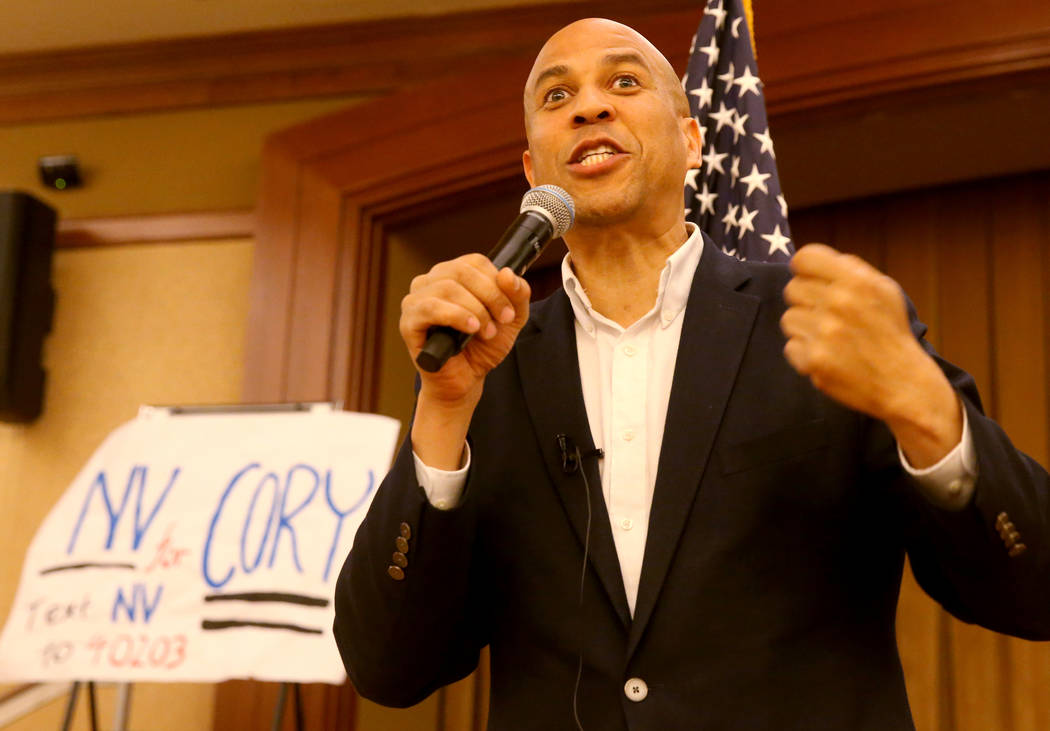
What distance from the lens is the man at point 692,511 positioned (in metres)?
0.97

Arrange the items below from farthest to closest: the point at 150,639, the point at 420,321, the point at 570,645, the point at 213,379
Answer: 1. the point at 213,379
2. the point at 150,639
3. the point at 570,645
4. the point at 420,321

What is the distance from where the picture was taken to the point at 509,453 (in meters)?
1.26

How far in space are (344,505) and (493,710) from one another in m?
1.26

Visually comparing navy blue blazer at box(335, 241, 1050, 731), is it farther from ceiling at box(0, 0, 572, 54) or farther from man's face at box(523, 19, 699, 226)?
ceiling at box(0, 0, 572, 54)

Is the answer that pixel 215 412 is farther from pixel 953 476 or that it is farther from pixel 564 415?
pixel 953 476

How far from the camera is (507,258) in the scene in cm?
107

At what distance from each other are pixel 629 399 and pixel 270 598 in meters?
1.34

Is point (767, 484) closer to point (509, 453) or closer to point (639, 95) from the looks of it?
point (509, 453)

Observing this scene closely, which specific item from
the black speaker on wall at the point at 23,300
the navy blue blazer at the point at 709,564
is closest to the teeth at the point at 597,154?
the navy blue blazer at the point at 709,564

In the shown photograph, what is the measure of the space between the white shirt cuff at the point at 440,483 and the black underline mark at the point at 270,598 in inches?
48.3

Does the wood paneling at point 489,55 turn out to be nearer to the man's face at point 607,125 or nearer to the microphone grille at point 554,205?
the man's face at point 607,125

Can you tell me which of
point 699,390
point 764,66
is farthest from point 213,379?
point 699,390

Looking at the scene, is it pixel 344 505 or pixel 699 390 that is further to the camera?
pixel 344 505

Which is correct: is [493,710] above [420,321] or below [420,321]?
below
